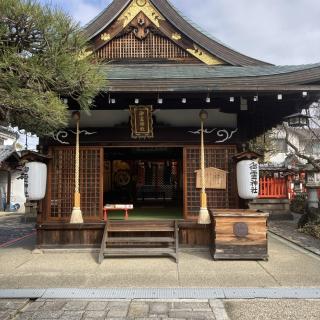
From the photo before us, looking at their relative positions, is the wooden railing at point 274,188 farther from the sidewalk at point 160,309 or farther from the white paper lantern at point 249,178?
the sidewalk at point 160,309

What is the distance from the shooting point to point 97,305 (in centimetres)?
534

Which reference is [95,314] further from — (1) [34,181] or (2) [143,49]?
(2) [143,49]

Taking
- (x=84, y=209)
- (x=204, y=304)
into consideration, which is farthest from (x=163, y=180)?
(x=204, y=304)

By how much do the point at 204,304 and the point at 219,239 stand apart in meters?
2.85

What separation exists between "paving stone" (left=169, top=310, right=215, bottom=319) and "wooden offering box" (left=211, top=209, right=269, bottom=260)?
3095mm

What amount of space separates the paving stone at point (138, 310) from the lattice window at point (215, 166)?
4.85 metres

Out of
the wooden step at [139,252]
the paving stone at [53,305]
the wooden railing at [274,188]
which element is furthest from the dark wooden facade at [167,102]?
the wooden railing at [274,188]

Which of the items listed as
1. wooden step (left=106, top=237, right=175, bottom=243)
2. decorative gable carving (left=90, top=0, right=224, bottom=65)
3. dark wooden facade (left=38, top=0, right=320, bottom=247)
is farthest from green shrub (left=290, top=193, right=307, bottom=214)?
wooden step (left=106, top=237, right=175, bottom=243)

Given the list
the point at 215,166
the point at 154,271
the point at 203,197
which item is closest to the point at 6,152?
the point at 215,166

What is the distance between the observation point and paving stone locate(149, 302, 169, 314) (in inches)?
200

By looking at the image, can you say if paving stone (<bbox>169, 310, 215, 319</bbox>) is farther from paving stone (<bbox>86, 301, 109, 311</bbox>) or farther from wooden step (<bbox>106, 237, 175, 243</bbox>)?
wooden step (<bbox>106, 237, 175, 243</bbox>)

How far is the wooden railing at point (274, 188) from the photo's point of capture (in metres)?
19.2

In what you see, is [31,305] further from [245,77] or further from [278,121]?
[278,121]

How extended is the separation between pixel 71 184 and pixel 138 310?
5.58m
